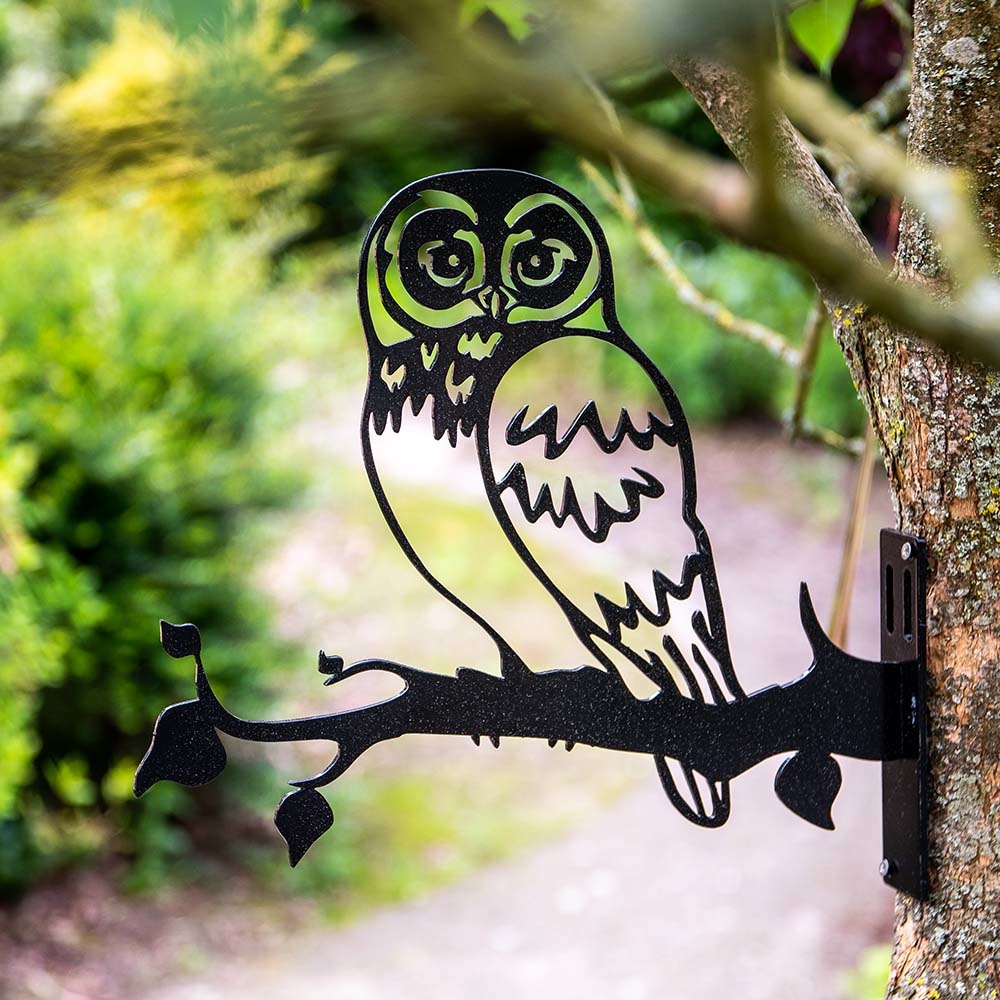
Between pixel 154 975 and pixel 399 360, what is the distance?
2.70 metres

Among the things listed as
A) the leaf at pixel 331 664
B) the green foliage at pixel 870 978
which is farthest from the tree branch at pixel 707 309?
the green foliage at pixel 870 978

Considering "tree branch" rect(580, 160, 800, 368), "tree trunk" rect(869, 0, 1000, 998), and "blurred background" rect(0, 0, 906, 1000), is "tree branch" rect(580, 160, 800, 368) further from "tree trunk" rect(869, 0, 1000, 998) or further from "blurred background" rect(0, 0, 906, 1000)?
"blurred background" rect(0, 0, 906, 1000)

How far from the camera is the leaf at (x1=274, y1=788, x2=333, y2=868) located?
39.4 inches

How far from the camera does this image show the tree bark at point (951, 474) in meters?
0.93

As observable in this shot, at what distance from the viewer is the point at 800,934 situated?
3.26m

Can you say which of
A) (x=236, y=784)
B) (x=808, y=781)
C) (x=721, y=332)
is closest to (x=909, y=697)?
(x=808, y=781)

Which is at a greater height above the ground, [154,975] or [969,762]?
[969,762]

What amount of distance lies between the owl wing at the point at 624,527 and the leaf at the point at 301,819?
28 cm

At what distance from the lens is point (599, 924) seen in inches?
134

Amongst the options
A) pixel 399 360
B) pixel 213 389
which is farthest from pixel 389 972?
pixel 399 360

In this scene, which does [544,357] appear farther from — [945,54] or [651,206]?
[945,54]

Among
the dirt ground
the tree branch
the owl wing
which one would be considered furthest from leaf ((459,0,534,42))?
the dirt ground

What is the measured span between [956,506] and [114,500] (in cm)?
274

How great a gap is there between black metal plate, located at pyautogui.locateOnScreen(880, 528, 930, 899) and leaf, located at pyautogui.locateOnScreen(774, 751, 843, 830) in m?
0.05
